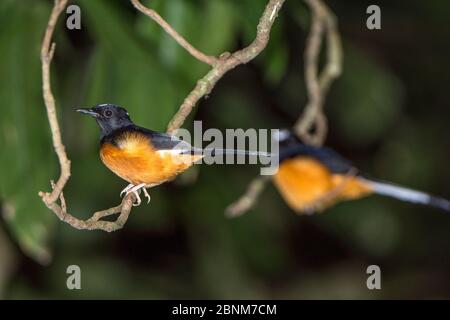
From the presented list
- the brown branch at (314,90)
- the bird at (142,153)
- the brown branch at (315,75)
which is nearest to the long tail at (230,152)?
the bird at (142,153)

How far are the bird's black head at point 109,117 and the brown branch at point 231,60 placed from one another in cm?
5

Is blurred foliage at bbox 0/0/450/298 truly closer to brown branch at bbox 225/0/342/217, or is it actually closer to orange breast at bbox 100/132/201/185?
brown branch at bbox 225/0/342/217

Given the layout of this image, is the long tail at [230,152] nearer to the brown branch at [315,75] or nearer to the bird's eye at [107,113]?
the bird's eye at [107,113]

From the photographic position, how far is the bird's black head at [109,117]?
0.71 m

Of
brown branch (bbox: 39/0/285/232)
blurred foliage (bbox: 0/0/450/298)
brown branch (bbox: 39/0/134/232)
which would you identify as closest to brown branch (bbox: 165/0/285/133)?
brown branch (bbox: 39/0/285/232)

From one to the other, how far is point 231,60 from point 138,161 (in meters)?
0.13

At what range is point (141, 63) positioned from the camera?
1.49m

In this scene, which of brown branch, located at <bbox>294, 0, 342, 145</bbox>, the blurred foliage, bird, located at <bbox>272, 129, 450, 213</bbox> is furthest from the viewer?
the blurred foliage

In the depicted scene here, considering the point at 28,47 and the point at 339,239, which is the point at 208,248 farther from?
the point at 28,47

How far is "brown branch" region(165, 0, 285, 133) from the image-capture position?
0.68 m

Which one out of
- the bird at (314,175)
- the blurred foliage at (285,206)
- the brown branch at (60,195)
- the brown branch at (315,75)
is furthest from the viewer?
the blurred foliage at (285,206)

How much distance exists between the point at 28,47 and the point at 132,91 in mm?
253

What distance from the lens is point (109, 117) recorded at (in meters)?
0.72

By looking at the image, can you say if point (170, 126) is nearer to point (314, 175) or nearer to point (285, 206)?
point (314, 175)
